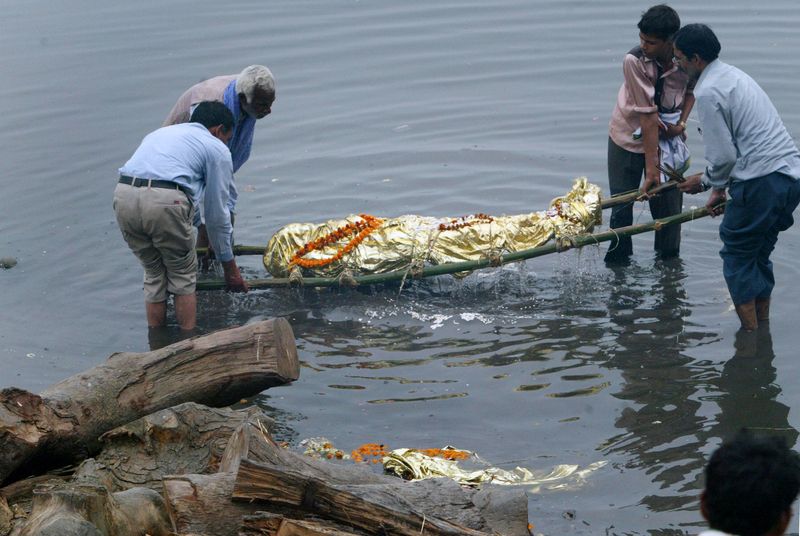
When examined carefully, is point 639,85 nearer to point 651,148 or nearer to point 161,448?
point 651,148

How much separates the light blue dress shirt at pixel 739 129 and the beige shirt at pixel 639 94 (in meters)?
0.90

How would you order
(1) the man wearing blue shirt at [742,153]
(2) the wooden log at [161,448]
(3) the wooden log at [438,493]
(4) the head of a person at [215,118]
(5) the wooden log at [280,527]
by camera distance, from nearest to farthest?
(5) the wooden log at [280,527]
(3) the wooden log at [438,493]
(2) the wooden log at [161,448]
(1) the man wearing blue shirt at [742,153]
(4) the head of a person at [215,118]

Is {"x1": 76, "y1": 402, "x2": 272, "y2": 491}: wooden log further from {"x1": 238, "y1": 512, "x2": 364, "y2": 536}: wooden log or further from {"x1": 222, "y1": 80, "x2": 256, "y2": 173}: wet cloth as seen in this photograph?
Answer: {"x1": 222, "y1": 80, "x2": 256, "y2": 173}: wet cloth

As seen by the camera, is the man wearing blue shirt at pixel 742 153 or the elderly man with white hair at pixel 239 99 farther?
the elderly man with white hair at pixel 239 99

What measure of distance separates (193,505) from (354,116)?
9047 millimetres

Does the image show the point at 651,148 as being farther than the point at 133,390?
Yes

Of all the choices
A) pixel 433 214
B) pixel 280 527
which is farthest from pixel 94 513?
pixel 433 214

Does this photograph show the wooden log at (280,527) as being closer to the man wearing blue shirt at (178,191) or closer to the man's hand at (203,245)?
the man wearing blue shirt at (178,191)

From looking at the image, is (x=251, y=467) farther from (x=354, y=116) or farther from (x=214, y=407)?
(x=354, y=116)

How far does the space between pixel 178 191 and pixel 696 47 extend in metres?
3.64

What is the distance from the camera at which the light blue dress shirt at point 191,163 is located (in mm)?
7156

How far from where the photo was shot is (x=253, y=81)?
7.71 metres

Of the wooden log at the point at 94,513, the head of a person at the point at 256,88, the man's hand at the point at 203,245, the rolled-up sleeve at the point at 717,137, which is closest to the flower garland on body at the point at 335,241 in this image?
the man's hand at the point at 203,245

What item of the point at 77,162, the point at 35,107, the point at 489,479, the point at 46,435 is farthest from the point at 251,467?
the point at 35,107
